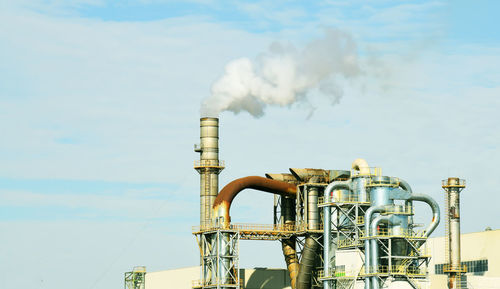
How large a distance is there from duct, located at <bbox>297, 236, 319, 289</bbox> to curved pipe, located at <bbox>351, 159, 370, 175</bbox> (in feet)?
21.3

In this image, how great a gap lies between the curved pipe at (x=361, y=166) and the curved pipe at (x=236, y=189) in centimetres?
606

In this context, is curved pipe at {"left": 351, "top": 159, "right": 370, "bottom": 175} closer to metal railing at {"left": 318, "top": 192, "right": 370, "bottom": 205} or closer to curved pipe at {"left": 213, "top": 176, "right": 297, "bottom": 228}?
metal railing at {"left": 318, "top": 192, "right": 370, "bottom": 205}

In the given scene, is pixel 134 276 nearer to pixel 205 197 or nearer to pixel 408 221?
pixel 205 197

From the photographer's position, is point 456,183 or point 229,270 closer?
point 229,270

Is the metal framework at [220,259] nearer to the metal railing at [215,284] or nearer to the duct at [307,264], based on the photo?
the metal railing at [215,284]

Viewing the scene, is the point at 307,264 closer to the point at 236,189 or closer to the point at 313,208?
the point at 313,208

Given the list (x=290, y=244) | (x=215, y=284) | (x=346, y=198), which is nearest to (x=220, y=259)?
(x=215, y=284)

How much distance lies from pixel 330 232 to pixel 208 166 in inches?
449

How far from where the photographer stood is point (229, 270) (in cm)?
9100

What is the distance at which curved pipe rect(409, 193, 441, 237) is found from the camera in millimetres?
88188

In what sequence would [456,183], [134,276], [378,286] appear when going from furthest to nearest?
[134,276] → [456,183] → [378,286]

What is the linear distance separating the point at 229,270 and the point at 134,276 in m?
23.1

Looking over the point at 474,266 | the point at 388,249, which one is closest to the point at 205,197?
the point at 388,249

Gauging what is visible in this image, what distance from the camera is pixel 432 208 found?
89062mm
